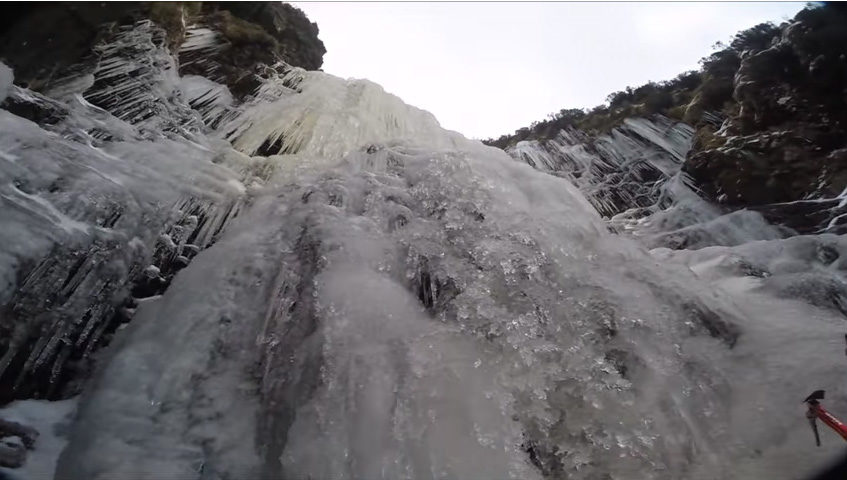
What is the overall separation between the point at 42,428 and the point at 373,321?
6.17 ft

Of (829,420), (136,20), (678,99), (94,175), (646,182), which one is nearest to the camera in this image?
(829,420)

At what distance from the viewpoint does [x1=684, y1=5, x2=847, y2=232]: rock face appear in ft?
22.9

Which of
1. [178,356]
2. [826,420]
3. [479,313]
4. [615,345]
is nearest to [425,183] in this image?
[479,313]

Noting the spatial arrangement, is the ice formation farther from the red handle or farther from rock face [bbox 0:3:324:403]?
the red handle

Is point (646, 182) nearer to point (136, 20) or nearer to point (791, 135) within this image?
point (791, 135)

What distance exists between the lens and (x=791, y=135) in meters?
7.60

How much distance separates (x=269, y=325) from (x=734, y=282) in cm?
427

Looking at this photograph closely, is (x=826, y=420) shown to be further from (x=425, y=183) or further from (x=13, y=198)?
(x=13, y=198)

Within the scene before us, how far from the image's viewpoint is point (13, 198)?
3.12 meters

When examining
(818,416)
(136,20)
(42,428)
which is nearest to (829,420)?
(818,416)

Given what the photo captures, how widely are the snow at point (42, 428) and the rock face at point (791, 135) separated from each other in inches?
312

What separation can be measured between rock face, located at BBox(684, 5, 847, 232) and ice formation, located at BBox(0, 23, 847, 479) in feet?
7.86

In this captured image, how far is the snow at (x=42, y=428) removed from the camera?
8.12ft

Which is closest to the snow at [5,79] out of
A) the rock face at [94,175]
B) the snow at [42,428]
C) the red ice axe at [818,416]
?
the rock face at [94,175]
